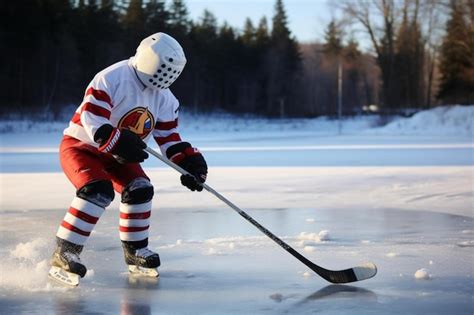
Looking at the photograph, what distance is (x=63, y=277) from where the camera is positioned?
3068mm

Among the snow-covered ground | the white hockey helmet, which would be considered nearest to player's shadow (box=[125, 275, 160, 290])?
the snow-covered ground

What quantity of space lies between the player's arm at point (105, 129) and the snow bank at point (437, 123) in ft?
71.5

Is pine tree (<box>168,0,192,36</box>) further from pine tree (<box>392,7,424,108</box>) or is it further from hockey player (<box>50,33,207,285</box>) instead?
hockey player (<box>50,33,207,285</box>)

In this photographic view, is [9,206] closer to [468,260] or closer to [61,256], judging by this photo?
[61,256]

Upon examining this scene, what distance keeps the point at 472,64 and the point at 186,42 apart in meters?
17.7

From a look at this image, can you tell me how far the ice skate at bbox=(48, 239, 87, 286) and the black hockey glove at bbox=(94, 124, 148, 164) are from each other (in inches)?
17.5

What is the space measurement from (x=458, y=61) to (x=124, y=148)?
28192 mm

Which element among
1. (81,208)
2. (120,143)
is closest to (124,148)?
(120,143)

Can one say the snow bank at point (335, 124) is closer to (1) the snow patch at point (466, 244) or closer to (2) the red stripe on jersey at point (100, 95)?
(1) the snow patch at point (466, 244)

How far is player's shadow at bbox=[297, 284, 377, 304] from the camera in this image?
2831mm

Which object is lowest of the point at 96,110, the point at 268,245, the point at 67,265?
the point at 268,245

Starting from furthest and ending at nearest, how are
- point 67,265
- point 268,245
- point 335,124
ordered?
1. point 335,124
2. point 268,245
3. point 67,265

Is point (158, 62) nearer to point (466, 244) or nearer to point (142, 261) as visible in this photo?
point (142, 261)

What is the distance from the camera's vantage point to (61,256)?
311 centimetres
